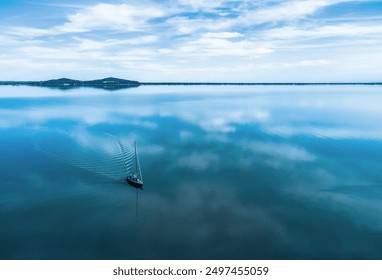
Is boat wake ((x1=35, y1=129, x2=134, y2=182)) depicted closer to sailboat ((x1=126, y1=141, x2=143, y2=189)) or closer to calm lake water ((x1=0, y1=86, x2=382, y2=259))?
calm lake water ((x1=0, y1=86, x2=382, y2=259))

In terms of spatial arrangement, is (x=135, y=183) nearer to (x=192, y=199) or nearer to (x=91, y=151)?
(x=192, y=199)

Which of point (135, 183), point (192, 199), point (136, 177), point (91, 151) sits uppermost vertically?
point (91, 151)

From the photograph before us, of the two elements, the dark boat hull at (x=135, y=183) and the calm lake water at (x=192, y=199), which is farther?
the dark boat hull at (x=135, y=183)

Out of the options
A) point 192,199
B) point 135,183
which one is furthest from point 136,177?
point 192,199

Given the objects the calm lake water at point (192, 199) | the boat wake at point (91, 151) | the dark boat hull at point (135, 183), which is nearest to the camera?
the calm lake water at point (192, 199)

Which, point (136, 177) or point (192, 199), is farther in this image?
point (136, 177)

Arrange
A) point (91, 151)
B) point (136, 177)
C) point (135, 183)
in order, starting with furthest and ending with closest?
point (91, 151) → point (136, 177) → point (135, 183)

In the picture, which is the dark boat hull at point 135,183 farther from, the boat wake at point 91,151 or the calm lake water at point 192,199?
the boat wake at point 91,151

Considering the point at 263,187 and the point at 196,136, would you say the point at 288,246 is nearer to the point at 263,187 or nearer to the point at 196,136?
the point at 263,187

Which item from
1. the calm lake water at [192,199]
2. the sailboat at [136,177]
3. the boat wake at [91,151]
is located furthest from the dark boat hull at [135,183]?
the boat wake at [91,151]

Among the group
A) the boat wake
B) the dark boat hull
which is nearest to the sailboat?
the dark boat hull

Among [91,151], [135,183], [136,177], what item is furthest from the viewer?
[91,151]

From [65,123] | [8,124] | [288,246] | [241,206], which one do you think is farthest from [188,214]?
[8,124]

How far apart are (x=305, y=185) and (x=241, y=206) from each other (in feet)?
25.4
